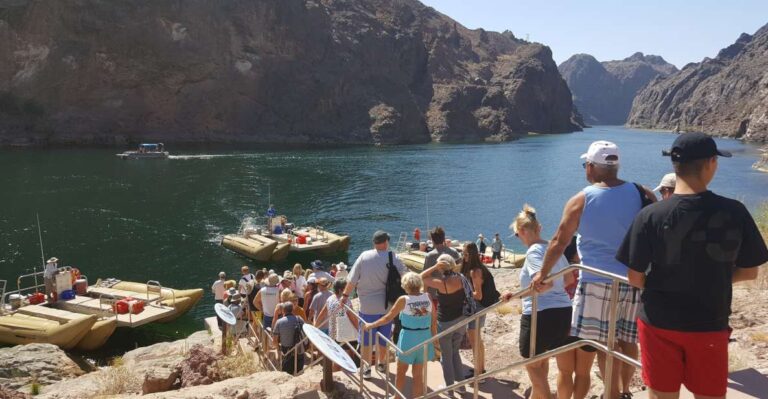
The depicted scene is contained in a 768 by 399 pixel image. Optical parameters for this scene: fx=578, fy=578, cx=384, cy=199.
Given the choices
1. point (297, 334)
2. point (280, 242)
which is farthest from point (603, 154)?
point (280, 242)

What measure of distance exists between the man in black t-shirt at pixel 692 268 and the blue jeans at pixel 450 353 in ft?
10.9

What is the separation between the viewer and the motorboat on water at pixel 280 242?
28062 mm

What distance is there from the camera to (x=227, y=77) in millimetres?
111438

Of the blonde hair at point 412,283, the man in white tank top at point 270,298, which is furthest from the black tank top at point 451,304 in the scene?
the man in white tank top at point 270,298

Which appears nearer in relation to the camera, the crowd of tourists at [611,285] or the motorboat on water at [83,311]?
the crowd of tourists at [611,285]

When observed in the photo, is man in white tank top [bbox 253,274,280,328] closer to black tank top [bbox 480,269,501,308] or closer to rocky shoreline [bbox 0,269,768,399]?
rocky shoreline [bbox 0,269,768,399]

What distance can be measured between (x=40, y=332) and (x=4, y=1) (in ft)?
325

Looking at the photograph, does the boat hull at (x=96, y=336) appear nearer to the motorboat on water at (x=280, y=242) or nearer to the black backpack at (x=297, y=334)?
the black backpack at (x=297, y=334)

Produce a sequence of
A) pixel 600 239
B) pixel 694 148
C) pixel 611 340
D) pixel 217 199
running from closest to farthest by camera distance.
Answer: pixel 694 148 < pixel 611 340 < pixel 600 239 < pixel 217 199

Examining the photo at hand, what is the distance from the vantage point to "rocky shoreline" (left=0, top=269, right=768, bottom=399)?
6922 millimetres

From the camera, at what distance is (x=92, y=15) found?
9725cm

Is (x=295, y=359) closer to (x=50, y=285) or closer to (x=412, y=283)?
(x=412, y=283)

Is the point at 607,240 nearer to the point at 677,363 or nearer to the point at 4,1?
the point at 677,363

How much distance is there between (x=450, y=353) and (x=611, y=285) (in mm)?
2698
